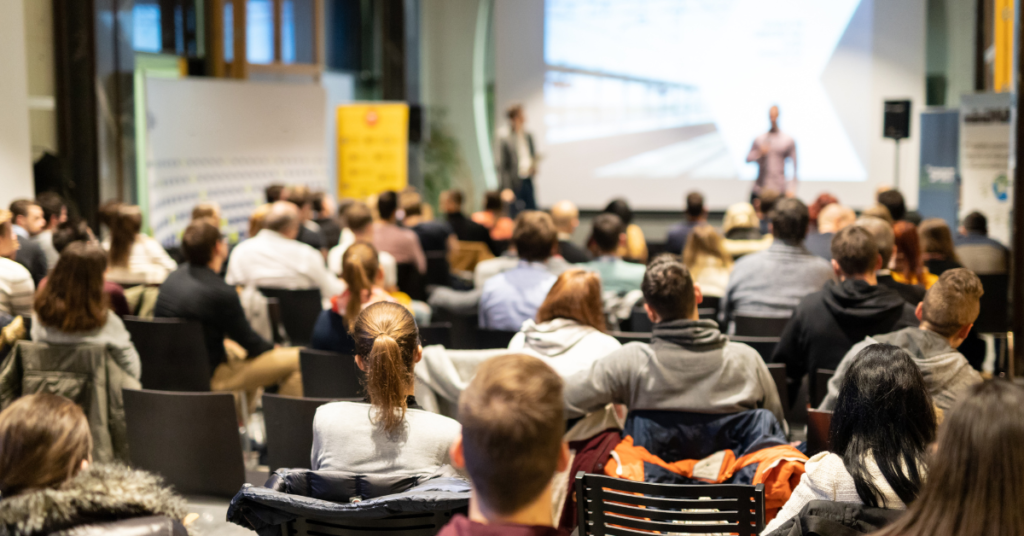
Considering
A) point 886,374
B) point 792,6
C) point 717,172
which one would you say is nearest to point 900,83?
point 792,6

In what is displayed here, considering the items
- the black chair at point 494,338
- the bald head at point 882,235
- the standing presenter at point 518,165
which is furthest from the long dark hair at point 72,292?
the standing presenter at point 518,165

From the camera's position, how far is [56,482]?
5.37ft

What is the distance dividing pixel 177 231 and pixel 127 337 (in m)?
4.98

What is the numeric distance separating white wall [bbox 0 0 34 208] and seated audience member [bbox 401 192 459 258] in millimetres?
2799

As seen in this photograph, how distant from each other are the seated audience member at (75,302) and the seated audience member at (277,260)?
1.77 meters

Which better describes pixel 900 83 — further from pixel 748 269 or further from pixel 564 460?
pixel 564 460

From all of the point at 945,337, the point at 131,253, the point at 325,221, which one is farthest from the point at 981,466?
the point at 325,221

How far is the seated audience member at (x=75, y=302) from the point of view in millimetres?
3482

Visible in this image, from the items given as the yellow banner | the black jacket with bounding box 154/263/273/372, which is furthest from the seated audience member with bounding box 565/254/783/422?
the yellow banner

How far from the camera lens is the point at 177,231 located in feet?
27.4

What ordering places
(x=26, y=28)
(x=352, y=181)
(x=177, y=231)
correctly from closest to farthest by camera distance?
(x=26, y=28) → (x=177, y=231) → (x=352, y=181)

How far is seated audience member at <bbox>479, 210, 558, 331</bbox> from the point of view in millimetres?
4426

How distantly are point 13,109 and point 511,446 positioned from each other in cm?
626

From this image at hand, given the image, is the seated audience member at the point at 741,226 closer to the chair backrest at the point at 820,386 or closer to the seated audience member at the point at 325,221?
the seated audience member at the point at 325,221
